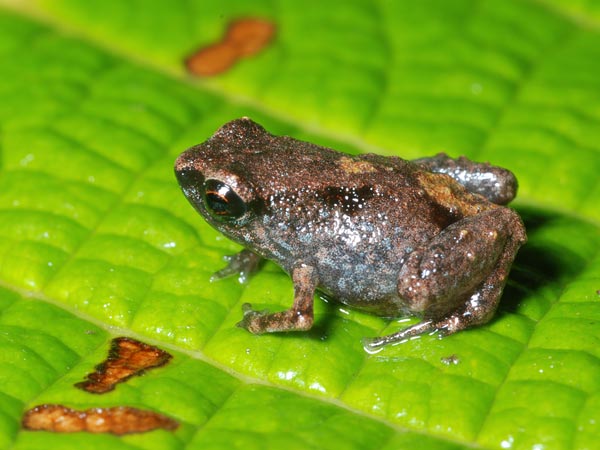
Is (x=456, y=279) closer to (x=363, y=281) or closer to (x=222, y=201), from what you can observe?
(x=363, y=281)

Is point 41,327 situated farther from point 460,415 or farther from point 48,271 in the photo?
point 460,415

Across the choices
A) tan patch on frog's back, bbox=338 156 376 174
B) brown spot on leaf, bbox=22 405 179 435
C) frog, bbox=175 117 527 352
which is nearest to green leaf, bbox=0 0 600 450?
brown spot on leaf, bbox=22 405 179 435

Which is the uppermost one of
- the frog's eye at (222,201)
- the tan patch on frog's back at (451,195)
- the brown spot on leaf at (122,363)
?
the tan patch on frog's back at (451,195)

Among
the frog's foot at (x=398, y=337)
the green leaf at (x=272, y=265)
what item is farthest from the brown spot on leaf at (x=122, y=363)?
the frog's foot at (x=398, y=337)

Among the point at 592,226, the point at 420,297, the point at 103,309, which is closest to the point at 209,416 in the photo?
the point at 103,309

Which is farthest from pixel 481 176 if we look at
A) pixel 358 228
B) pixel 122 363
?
pixel 122 363

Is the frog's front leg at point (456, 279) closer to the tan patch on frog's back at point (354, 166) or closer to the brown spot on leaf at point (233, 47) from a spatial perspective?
the tan patch on frog's back at point (354, 166)

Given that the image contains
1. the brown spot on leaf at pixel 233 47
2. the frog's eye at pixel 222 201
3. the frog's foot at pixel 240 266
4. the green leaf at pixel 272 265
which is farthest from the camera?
the brown spot on leaf at pixel 233 47
